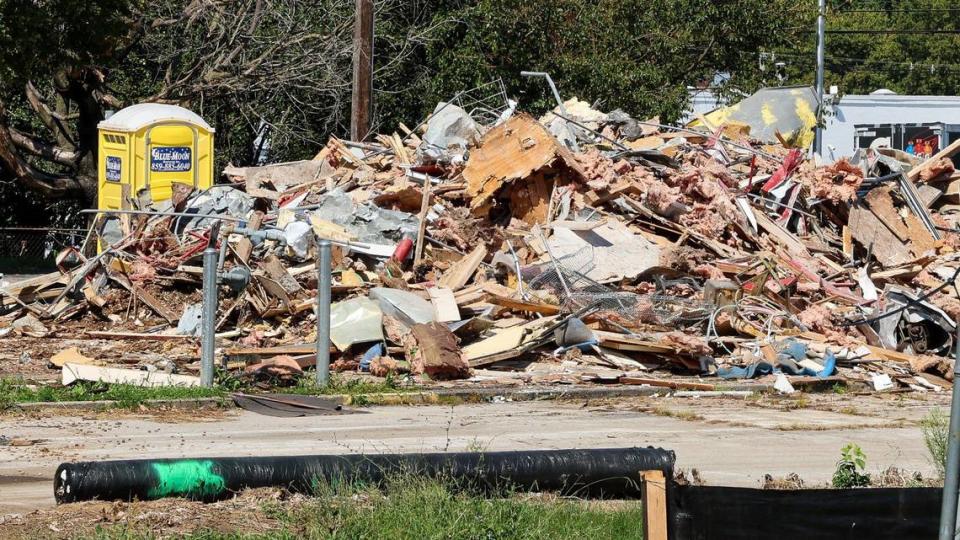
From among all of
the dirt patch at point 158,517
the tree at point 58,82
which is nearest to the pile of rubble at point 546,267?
the tree at point 58,82

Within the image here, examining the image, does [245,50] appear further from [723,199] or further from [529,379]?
[529,379]

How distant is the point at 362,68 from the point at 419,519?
1705 cm

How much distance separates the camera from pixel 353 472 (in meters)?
7.22

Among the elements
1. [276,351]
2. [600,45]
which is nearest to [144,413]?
[276,351]

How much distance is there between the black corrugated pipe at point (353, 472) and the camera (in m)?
7.02

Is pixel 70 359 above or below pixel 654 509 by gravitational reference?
above

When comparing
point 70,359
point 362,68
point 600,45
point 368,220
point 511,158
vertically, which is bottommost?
point 70,359

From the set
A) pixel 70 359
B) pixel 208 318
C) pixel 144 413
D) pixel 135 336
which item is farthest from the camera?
pixel 135 336

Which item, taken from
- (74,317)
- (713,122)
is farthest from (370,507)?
(713,122)

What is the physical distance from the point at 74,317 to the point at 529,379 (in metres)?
6.60

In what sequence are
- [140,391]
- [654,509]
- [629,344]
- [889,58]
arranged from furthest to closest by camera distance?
[889,58]
[629,344]
[140,391]
[654,509]

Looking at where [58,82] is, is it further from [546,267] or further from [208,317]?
[208,317]

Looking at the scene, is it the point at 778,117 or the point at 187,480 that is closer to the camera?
the point at 187,480

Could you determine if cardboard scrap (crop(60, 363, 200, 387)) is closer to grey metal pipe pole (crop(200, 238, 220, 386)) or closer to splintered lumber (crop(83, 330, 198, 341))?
grey metal pipe pole (crop(200, 238, 220, 386))
